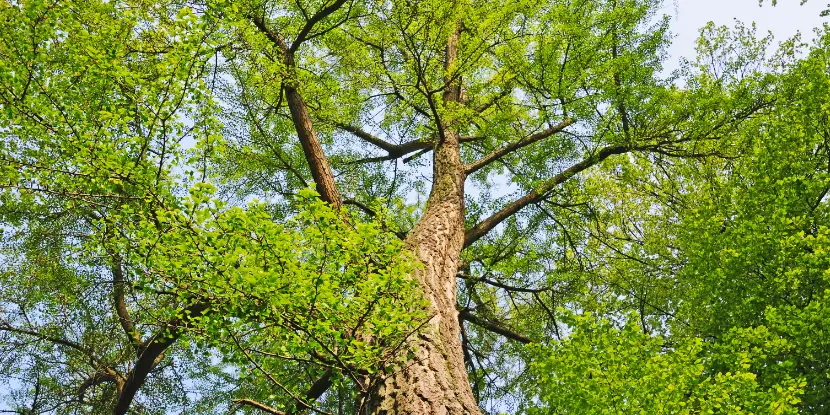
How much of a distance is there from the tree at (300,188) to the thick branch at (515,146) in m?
0.05

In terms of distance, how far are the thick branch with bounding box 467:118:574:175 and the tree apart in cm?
5

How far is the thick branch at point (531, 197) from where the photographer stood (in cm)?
1035

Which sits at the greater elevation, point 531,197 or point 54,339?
point 531,197

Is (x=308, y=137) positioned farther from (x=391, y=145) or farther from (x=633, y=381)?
(x=633, y=381)

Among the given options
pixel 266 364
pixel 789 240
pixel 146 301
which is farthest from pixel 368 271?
pixel 789 240

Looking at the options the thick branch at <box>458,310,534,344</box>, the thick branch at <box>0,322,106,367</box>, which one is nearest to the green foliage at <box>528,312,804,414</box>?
the thick branch at <box>458,310,534,344</box>

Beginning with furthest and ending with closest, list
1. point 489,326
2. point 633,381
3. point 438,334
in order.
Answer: point 489,326 < point 633,381 < point 438,334

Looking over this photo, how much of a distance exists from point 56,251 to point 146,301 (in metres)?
1.55

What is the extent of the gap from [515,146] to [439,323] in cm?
528

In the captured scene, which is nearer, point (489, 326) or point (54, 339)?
point (54, 339)

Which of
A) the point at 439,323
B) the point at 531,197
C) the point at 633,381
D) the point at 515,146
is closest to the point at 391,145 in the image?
the point at 515,146

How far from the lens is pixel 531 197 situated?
11031mm

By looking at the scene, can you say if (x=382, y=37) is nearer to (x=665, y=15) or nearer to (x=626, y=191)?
(x=665, y=15)

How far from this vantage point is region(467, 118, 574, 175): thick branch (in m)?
11.2
